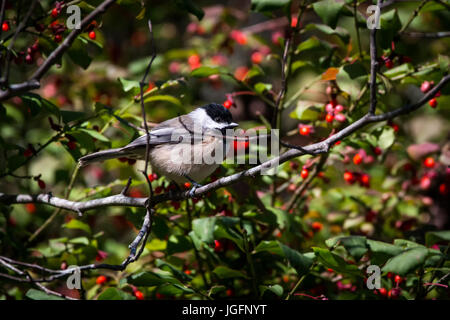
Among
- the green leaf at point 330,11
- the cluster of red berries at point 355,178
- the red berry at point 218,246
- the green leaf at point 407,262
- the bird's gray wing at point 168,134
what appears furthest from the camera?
the cluster of red berries at point 355,178

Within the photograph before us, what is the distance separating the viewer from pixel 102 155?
2525 millimetres

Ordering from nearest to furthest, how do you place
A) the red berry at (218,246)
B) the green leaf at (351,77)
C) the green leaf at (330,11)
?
the green leaf at (330,11), the green leaf at (351,77), the red berry at (218,246)

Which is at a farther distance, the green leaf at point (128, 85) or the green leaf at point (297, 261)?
the green leaf at point (128, 85)

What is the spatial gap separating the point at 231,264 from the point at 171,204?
1.59 ft

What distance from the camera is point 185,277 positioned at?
236cm

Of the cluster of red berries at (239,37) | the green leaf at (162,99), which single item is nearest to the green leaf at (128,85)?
the green leaf at (162,99)

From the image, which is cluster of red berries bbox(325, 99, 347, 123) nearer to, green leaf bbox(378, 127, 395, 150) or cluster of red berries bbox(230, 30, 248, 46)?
green leaf bbox(378, 127, 395, 150)

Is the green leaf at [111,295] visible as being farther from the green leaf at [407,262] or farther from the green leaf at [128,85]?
the green leaf at [407,262]

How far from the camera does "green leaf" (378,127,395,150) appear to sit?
2.55 metres

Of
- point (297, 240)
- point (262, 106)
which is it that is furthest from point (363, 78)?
point (262, 106)

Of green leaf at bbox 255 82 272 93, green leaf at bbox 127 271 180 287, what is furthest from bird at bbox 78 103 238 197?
green leaf at bbox 127 271 180 287

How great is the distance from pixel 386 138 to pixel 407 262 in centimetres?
97

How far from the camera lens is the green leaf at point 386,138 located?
2.55m
